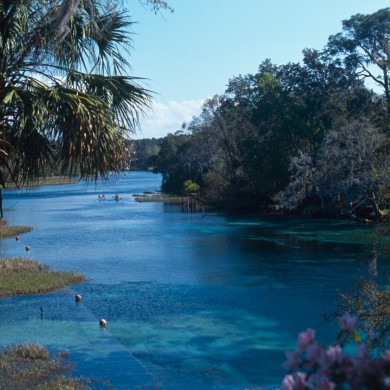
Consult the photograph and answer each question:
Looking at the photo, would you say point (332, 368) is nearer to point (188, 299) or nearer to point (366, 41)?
point (188, 299)

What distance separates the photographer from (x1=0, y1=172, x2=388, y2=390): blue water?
41.4 feet

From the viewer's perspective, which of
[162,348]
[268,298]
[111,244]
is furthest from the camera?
[111,244]

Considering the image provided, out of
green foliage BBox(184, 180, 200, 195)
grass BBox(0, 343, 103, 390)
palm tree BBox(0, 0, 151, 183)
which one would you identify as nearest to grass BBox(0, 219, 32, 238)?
green foliage BBox(184, 180, 200, 195)

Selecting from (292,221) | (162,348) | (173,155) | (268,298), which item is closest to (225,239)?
(292,221)

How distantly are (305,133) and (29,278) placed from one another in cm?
2864

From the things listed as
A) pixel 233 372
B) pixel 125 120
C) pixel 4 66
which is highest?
pixel 4 66

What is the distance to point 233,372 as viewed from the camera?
12.3 metres

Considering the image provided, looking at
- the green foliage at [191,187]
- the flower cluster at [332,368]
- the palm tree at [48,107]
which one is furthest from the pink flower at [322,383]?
the green foliage at [191,187]

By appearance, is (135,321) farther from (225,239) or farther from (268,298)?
(225,239)

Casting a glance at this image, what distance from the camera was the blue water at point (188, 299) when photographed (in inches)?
496

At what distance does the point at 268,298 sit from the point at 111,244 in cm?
1475

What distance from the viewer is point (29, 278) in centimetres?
2088

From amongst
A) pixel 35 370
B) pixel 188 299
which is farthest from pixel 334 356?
pixel 188 299

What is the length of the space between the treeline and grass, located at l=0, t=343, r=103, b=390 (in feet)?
71.2
